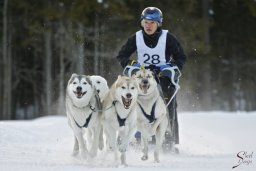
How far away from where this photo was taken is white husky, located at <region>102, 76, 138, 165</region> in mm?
8820

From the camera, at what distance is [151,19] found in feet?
33.3

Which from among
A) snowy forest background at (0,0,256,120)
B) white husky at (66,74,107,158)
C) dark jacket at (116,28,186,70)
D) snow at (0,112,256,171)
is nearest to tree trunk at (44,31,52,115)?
snowy forest background at (0,0,256,120)

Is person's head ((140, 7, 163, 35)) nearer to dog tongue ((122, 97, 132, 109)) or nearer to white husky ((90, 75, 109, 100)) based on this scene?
white husky ((90, 75, 109, 100))

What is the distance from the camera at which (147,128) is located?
376 inches

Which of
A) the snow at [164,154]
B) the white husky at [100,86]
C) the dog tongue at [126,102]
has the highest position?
the white husky at [100,86]

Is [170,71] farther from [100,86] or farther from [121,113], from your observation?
[121,113]

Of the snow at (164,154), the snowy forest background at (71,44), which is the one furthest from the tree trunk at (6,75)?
the snow at (164,154)

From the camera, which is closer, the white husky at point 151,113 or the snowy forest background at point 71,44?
the white husky at point 151,113

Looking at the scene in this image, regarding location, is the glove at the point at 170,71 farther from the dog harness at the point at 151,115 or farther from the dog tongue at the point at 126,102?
the dog tongue at the point at 126,102

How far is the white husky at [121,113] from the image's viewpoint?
8.82 m

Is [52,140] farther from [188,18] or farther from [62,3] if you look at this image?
[188,18]

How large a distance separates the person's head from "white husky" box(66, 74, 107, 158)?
4.65 ft

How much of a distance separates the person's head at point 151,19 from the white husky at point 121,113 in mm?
1478

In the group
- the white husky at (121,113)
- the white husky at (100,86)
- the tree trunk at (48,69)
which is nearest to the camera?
the white husky at (121,113)
